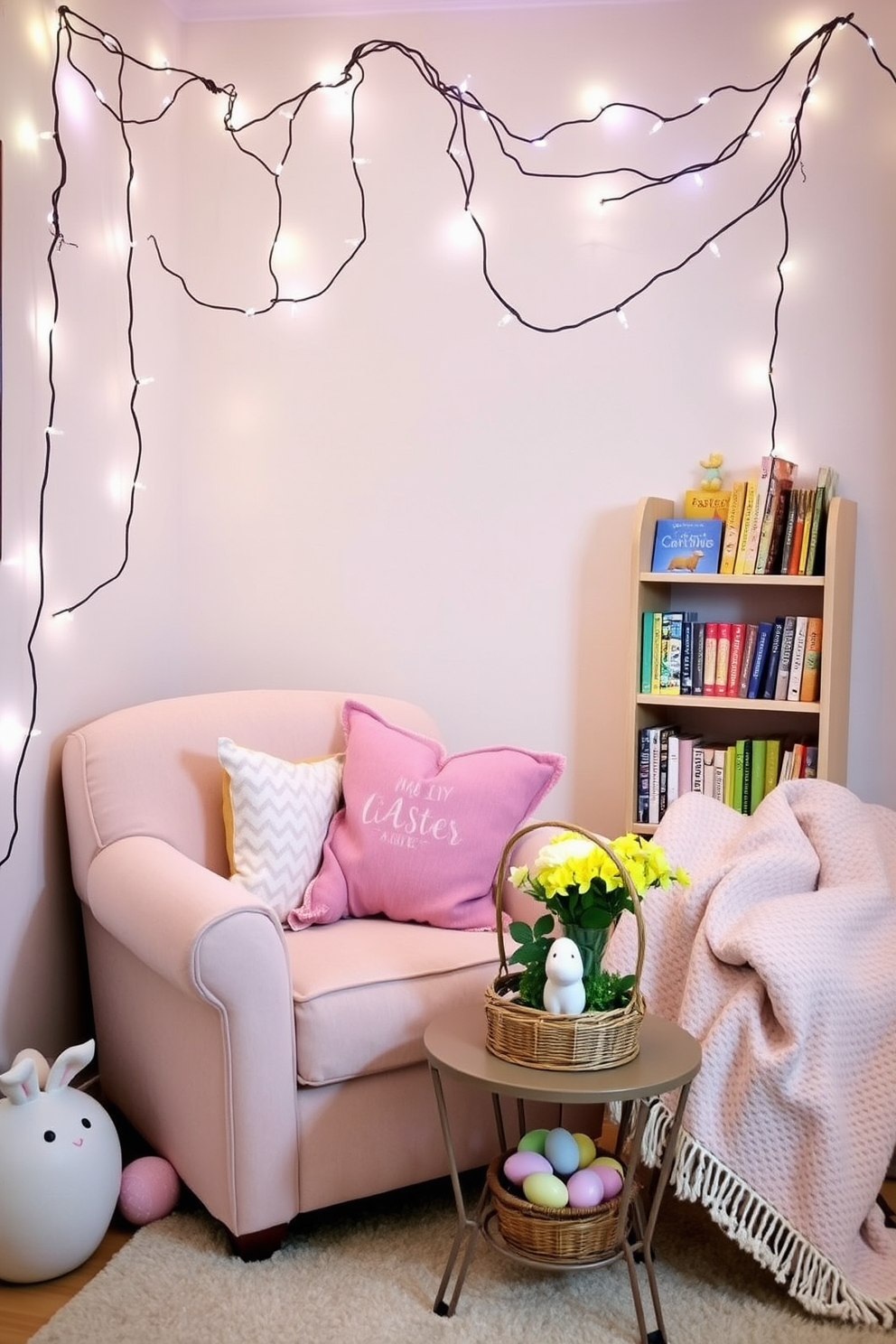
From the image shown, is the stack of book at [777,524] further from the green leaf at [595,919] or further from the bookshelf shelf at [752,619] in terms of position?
the green leaf at [595,919]

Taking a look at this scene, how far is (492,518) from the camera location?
119 inches

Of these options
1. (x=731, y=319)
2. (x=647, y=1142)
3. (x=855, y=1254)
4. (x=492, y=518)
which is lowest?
(x=855, y=1254)

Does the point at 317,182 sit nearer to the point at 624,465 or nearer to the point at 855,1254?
the point at 624,465

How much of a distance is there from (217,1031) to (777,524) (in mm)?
1567

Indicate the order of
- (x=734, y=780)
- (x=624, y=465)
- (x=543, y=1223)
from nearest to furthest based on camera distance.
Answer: (x=543, y=1223) < (x=734, y=780) < (x=624, y=465)

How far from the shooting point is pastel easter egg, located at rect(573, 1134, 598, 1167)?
195 cm

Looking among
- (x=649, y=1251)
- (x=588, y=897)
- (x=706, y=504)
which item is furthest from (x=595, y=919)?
(x=706, y=504)

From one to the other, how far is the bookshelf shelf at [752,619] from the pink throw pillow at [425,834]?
0.39m

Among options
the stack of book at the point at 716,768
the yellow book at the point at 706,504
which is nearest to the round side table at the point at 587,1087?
the stack of book at the point at 716,768

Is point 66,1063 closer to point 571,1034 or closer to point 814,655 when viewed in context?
point 571,1034

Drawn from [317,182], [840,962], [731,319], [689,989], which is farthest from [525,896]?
[317,182]

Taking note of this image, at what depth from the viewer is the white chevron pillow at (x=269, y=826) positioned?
7.93ft

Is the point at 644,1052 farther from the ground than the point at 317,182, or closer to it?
closer to it

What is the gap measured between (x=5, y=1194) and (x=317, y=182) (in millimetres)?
2291
